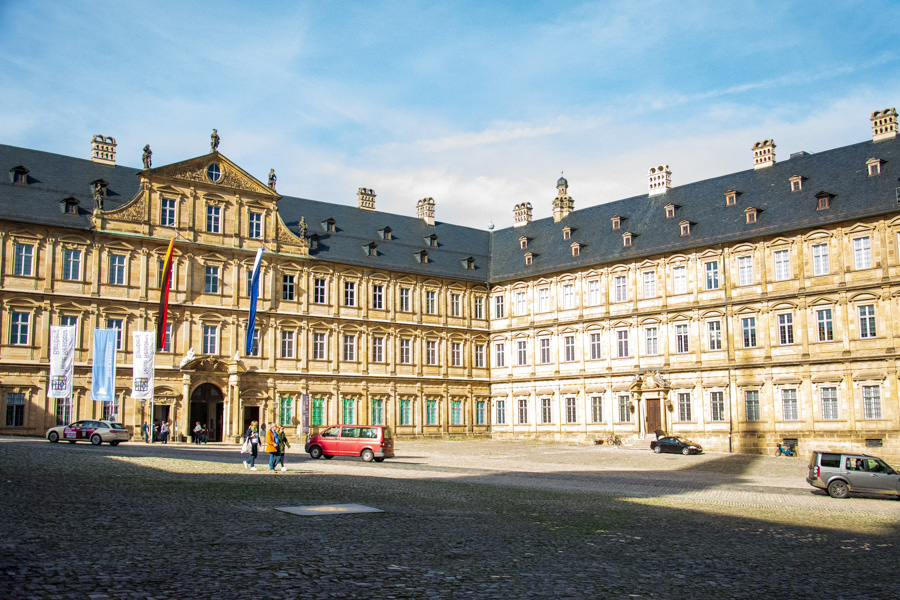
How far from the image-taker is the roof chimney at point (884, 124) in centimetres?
5288

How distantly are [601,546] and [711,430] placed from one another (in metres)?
42.5

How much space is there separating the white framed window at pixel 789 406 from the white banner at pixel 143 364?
125 feet

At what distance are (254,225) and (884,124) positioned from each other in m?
41.5

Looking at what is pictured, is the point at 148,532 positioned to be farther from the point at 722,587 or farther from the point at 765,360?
the point at 765,360

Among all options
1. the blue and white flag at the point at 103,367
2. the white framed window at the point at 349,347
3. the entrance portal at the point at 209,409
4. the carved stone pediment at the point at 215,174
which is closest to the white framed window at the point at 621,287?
the white framed window at the point at 349,347

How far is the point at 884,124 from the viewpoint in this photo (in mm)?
53188

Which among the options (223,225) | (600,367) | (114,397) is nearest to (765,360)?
(600,367)

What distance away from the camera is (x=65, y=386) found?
4869cm

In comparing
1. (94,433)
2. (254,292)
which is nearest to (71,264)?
(254,292)

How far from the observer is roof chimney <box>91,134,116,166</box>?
58.0m

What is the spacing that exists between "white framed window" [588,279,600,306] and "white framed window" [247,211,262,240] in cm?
2399

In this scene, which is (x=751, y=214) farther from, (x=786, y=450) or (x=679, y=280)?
(x=786, y=450)

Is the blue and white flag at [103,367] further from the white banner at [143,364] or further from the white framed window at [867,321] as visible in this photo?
the white framed window at [867,321]

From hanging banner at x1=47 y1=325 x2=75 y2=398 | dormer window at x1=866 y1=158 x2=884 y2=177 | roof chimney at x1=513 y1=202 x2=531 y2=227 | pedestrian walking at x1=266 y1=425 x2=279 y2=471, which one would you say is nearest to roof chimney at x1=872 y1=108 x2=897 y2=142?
dormer window at x1=866 y1=158 x2=884 y2=177
